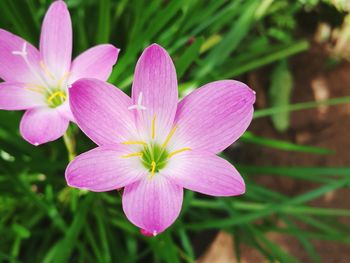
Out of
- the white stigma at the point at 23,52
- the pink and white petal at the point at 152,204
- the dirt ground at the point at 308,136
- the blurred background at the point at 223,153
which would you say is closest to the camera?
the pink and white petal at the point at 152,204

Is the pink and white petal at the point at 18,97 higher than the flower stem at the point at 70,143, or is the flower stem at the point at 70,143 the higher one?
the pink and white petal at the point at 18,97

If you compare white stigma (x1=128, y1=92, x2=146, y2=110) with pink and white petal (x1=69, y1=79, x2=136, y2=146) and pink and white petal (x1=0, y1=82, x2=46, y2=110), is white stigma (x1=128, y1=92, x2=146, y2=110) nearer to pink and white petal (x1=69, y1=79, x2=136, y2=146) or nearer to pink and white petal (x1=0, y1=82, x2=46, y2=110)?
pink and white petal (x1=69, y1=79, x2=136, y2=146)

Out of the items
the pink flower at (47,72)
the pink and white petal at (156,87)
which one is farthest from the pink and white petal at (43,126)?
the pink and white petal at (156,87)

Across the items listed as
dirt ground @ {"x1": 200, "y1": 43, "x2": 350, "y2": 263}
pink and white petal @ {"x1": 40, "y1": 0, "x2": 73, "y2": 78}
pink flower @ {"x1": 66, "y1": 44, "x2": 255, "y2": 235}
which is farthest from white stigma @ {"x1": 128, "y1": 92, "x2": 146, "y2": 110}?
dirt ground @ {"x1": 200, "y1": 43, "x2": 350, "y2": 263}

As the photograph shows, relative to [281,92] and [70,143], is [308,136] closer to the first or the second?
[281,92]

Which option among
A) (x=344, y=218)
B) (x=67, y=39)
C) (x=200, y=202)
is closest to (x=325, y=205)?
(x=344, y=218)

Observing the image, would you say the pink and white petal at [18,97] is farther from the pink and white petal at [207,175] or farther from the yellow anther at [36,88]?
the pink and white petal at [207,175]

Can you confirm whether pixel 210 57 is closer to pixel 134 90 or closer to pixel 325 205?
pixel 134 90
